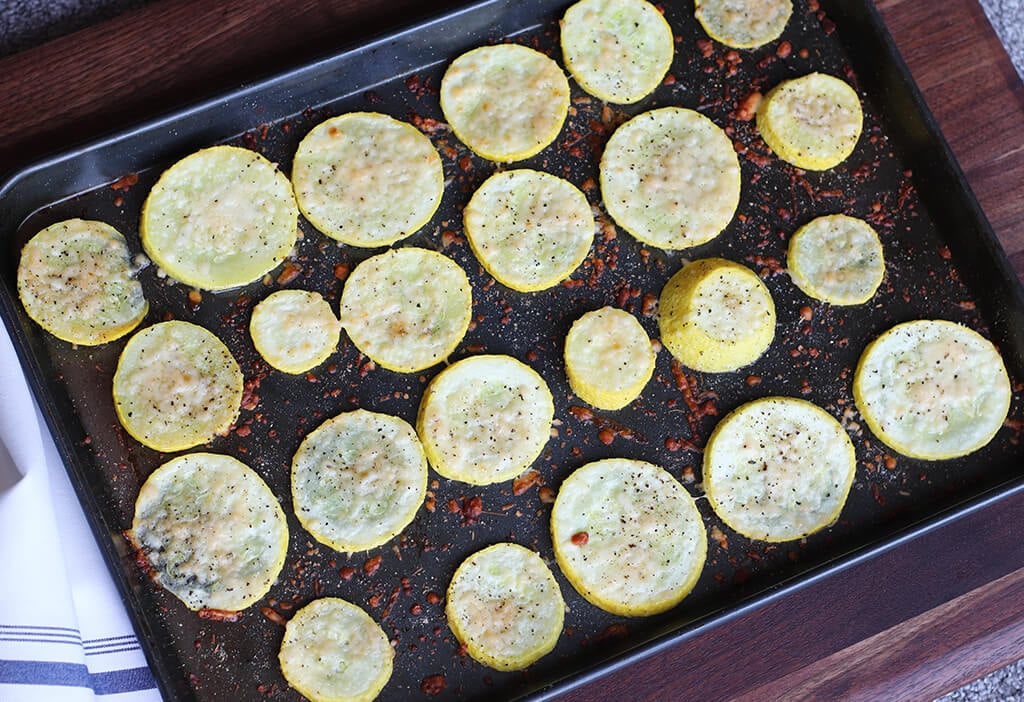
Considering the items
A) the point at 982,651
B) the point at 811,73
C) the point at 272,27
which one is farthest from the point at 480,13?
the point at 982,651

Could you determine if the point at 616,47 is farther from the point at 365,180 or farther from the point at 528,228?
the point at 365,180

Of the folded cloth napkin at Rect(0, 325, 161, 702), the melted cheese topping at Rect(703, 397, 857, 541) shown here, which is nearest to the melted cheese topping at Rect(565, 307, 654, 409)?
the melted cheese topping at Rect(703, 397, 857, 541)

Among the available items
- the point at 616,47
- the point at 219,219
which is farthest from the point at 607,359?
the point at 219,219

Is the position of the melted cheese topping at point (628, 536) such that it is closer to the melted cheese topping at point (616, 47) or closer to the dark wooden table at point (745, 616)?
the dark wooden table at point (745, 616)

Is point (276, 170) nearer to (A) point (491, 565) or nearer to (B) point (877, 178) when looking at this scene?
(A) point (491, 565)

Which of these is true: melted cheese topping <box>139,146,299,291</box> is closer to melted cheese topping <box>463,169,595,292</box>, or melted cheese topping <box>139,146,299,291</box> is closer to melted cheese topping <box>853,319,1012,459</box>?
melted cheese topping <box>463,169,595,292</box>

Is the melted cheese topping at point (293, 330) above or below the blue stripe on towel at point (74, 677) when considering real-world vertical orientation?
above

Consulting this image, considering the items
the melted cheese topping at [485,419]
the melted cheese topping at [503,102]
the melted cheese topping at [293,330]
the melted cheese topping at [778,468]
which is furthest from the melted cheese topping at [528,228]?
the melted cheese topping at [778,468]
